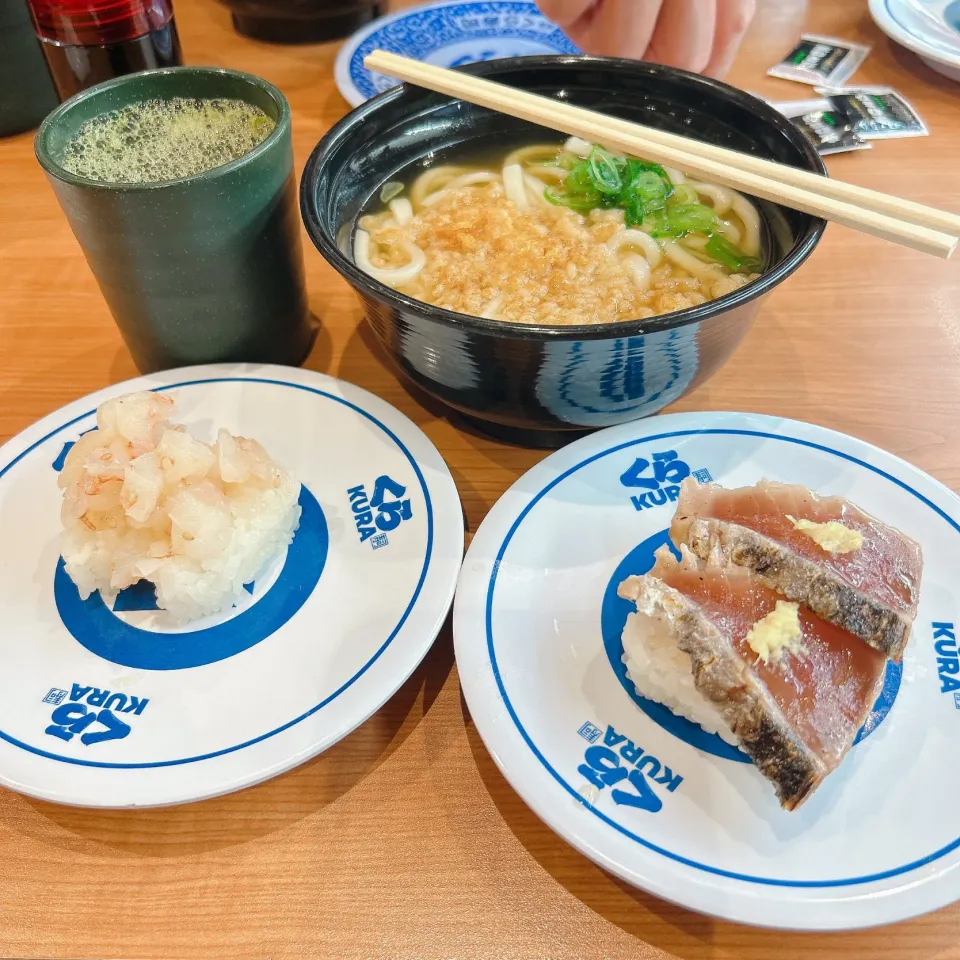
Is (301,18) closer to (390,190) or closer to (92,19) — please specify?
(92,19)

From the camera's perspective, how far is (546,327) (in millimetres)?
1062

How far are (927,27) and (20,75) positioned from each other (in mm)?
2654

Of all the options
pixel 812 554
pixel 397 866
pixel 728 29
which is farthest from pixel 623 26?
pixel 397 866

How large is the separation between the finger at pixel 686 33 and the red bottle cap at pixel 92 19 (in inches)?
46.1

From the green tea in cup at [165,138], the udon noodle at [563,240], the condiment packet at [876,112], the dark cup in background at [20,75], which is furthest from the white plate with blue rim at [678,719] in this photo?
the dark cup in background at [20,75]

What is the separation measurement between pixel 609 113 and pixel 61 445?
1259 mm

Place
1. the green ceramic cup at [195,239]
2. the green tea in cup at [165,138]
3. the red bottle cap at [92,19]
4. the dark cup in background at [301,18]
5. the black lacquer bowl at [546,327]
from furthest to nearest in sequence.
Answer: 1. the dark cup in background at [301,18]
2. the red bottle cap at [92,19]
3. the green tea in cup at [165,138]
4. the green ceramic cup at [195,239]
5. the black lacquer bowl at [546,327]

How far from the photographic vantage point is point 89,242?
1313mm

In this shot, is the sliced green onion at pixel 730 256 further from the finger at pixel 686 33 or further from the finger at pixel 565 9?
the finger at pixel 565 9

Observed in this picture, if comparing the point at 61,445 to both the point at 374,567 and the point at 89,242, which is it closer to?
the point at 89,242

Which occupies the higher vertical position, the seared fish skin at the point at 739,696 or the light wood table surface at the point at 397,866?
the seared fish skin at the point at 739,696

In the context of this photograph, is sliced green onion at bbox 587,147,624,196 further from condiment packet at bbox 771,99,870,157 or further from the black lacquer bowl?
condiment packet at bbox 771,99,870,157

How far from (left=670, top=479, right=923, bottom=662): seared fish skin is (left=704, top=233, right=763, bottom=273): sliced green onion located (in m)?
0.53

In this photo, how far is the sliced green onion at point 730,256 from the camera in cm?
146
